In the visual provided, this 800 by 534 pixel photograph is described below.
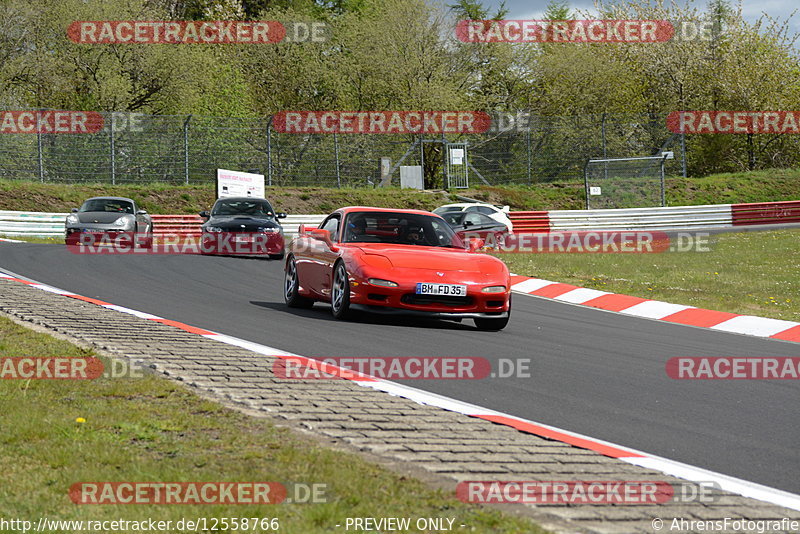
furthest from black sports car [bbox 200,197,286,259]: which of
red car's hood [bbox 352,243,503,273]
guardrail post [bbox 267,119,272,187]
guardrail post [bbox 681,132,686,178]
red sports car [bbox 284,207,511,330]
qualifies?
guardrail post [bbox 681,132,686,178]

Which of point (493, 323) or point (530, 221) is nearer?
point (493, 323)

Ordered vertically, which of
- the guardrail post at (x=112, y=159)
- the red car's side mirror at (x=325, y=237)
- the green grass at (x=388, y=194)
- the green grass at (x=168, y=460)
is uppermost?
the guardrail post at (x=112, y=159)

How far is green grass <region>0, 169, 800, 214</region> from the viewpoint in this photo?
3409 cm

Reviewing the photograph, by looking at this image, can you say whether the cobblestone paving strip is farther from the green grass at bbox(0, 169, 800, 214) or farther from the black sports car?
the green grass at bbox(0, 169, 800, 214)

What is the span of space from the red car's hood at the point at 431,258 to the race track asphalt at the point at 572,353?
0.69 m

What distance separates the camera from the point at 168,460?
15.5 ft

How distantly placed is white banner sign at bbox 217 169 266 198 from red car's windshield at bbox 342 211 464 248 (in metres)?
21.7

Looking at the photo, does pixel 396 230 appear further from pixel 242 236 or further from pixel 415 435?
pixel 242 236

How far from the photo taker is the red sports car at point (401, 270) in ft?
35.7

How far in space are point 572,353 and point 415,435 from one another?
4.35m

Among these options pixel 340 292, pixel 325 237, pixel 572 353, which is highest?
pixel 325 237

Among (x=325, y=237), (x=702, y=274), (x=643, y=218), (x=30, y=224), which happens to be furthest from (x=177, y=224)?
(x=325, y=237)

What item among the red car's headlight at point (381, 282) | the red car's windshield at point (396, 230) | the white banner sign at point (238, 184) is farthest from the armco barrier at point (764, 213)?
the red car's headlight at point (381, 282)

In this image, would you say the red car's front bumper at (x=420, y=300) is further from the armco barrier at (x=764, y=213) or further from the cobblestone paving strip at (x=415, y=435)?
the armco barrier at (x=764, y=213)
